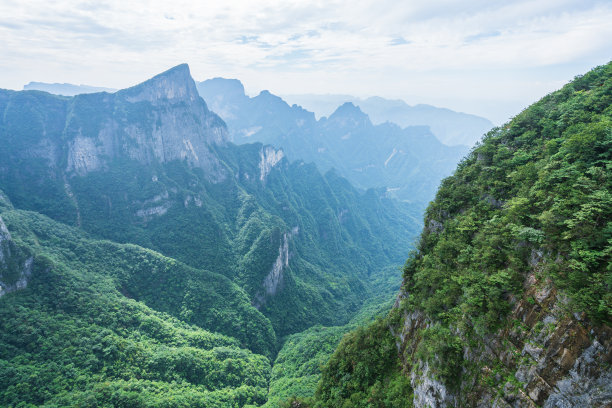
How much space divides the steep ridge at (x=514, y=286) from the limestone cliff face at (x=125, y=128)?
134 m

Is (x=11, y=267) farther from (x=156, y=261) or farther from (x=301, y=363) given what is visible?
(x=301, y=363)

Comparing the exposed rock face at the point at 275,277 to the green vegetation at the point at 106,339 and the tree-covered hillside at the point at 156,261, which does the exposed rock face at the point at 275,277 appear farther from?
the green vegetation at the point at 106,339

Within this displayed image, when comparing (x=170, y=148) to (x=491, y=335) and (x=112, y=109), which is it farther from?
(x=491, y=335)

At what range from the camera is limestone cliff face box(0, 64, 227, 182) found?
11375cm

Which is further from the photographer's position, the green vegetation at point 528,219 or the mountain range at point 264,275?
the mountain range at point 264,275

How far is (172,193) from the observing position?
120 metres

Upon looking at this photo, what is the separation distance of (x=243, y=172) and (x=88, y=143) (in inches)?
2846

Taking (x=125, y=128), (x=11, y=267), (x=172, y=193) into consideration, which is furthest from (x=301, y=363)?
(x=125, y=128)

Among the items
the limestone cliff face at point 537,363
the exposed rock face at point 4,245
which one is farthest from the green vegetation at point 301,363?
the exposed rock face at point 4,245

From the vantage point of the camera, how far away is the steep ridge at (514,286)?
492 inches

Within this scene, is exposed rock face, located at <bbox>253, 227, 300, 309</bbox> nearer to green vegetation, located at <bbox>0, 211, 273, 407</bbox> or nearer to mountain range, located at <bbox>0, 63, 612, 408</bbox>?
mountain range, located at <bbox>0, 63, 612, 408</bbox>

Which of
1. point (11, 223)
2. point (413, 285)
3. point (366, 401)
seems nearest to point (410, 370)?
point (366, 401)

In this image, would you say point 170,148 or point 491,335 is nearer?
point 491,335

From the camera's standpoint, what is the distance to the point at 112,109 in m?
132
